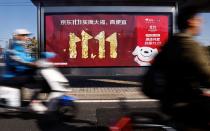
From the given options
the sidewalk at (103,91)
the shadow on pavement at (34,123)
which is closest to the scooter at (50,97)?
the shadow on pavement at (34,123)

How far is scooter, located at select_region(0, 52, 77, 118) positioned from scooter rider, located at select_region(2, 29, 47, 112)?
0.43 ft

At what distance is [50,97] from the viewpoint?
8336mm

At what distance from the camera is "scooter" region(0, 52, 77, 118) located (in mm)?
8297

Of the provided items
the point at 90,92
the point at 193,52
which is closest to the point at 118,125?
the point at 193,52

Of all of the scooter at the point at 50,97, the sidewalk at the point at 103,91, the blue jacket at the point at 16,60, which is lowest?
the sidewalk at the point at 103,91

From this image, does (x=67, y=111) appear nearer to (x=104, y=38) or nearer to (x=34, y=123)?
(x=34, y=123)

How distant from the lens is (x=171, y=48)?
3627 millimetres

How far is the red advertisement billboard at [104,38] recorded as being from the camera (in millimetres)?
15555

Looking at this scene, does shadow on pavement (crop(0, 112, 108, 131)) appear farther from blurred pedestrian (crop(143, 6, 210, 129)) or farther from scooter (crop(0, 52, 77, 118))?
blurred pedestrian (crop(143, 6, 210, 129))

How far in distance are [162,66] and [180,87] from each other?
19cm

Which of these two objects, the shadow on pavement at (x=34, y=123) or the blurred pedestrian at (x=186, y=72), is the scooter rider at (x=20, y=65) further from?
the blurred pedestrian at (x=186, y=72)

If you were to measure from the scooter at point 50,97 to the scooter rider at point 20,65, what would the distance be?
13 cm

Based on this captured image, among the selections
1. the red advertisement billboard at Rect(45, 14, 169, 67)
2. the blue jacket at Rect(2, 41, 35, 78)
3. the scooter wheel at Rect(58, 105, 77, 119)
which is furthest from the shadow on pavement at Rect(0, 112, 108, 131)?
the red advertisement billboard at Rect(45, 14, 169, 67)

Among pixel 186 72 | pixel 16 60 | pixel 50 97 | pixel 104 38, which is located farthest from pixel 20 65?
pixel 104 38
